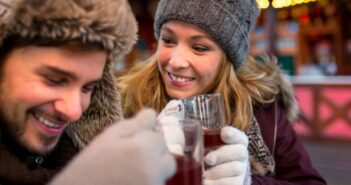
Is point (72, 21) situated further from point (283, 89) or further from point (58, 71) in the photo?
point (283, 89)

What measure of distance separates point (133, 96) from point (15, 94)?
36.5 inches

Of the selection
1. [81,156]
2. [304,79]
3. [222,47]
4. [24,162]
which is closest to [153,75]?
[222,47]

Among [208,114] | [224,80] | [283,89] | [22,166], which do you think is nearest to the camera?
[22,166]

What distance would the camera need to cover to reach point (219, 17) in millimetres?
1694

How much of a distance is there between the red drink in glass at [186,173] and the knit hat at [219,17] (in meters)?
0.88

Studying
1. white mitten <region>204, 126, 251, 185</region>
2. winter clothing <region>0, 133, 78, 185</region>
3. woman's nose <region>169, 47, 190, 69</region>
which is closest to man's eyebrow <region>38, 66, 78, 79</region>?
winter clothing <region>0, 133, 78, 185</region>

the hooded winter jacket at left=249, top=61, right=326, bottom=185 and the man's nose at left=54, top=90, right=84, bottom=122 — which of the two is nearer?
the man's nose at left=54, top=90, right=84, bottom=122

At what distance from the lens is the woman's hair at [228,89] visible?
173 cm

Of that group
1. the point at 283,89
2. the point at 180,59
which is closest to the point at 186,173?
the point at 180,59

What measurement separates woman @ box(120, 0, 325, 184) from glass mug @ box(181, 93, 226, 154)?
0.41 meters

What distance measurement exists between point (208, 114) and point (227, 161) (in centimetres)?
14

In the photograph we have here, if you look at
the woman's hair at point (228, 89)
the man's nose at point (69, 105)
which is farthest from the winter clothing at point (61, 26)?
the woman's hair at point (228, 89)

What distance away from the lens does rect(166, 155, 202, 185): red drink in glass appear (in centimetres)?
84

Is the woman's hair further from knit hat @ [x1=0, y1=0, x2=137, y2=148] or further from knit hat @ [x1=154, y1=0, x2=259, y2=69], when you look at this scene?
knit hat @ [x1=0, y1=0, x2=137, y2=148]
